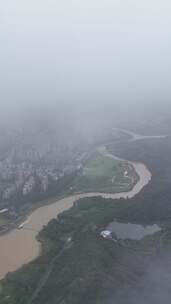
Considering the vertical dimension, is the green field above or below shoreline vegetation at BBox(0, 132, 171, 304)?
below

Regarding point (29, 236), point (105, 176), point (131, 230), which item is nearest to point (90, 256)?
point (131, 230)

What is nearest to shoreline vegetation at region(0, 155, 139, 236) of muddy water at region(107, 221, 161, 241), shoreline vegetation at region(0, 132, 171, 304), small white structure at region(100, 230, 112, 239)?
shoreline vegetation at region(0, 132, 171, 304)

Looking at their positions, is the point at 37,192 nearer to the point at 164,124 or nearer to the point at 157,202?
the point at 157,202

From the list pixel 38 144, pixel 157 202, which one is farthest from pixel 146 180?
pixel 38 144

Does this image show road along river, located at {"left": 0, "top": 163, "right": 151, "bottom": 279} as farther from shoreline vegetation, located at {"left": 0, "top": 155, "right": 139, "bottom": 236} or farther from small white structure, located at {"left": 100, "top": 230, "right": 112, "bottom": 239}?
small white structure, located at {"left": 100, "top": 230, "right": 112, "bottom": 239}

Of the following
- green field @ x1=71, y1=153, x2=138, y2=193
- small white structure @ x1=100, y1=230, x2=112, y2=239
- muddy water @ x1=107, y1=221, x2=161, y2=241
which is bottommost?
green field @ x1=71, y1=153, x2=138, y2=193

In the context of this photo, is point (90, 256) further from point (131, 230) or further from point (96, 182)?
point (96, 182)
